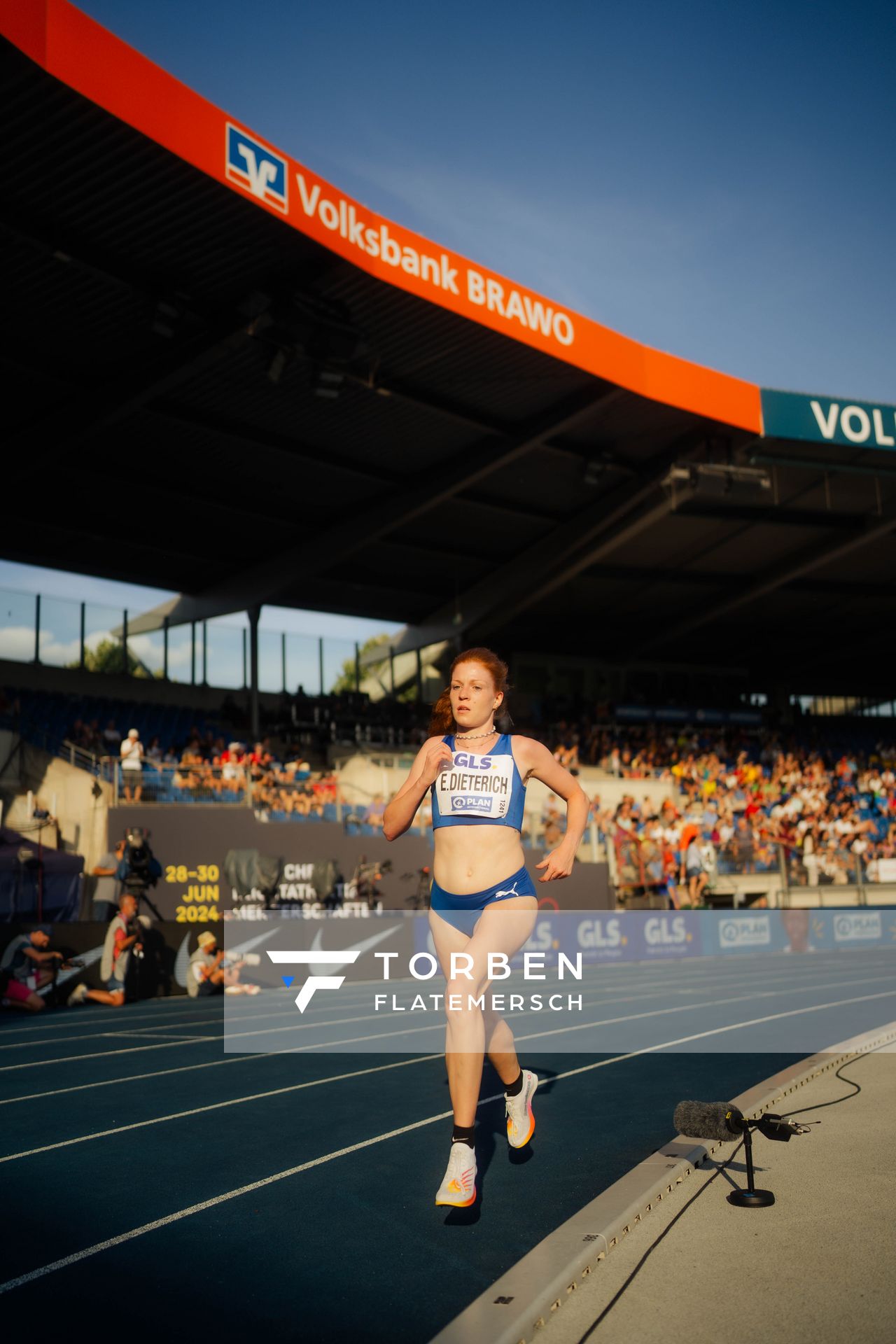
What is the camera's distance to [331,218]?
57.8 feet

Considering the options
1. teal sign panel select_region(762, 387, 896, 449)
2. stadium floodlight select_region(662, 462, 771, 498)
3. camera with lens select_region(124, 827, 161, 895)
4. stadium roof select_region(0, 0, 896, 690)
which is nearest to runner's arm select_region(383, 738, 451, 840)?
camera with lens select_region(124, 827, 161, 895)

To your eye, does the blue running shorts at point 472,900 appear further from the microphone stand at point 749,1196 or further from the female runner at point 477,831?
the microphone stand at point 749,1196

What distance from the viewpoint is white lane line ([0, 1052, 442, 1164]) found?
5.59 meters

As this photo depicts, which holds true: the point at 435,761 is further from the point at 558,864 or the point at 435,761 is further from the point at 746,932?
the point at 746,932

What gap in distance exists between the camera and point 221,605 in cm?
3209

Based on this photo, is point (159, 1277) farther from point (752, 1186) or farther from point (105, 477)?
point (105, 477)

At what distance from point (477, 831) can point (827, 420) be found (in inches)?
937

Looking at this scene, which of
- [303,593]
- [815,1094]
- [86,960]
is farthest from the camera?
[303,593]

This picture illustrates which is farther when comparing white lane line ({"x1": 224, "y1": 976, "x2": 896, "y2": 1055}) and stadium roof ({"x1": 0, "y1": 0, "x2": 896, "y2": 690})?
stadium roof ({"x1": 0, "y1": 0, "x2": 896, "y2": 690})

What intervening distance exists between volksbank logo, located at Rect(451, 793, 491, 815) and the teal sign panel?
2324 centimetres

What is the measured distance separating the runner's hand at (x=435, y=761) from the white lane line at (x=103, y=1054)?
5866 mm

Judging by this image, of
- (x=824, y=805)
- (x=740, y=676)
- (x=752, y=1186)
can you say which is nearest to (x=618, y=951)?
(x=824, y=805)

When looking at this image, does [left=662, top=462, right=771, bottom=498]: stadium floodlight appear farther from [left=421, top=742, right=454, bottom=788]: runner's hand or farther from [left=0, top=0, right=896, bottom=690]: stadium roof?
[left=421, top=742, right=454, bottom=788]: runner's hand

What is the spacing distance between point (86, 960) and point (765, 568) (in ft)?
89.4
